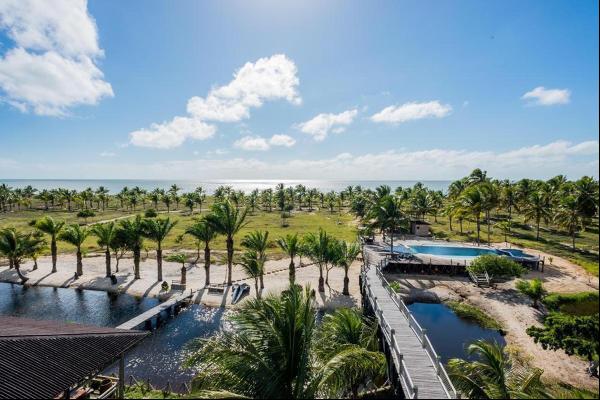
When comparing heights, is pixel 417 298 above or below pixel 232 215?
below

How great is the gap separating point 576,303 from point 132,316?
2968 centimetres

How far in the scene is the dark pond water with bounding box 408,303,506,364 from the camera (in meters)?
21.9

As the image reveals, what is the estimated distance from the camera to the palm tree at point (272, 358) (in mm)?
8828

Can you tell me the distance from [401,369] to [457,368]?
2.72 metres

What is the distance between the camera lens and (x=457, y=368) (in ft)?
41.2

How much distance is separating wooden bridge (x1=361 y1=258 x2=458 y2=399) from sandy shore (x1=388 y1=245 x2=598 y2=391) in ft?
26.2

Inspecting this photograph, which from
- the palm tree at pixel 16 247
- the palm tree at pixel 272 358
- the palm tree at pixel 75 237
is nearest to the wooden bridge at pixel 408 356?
the palm tree at pixel 272 358

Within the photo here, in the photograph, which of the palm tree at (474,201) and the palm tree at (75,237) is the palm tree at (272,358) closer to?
the palm tree at (75,237)

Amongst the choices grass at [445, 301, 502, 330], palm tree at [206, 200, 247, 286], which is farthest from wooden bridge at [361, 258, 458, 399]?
palm tree at [206, 200, 247, 286]

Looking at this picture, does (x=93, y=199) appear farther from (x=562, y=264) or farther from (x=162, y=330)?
(x=562, y=264)

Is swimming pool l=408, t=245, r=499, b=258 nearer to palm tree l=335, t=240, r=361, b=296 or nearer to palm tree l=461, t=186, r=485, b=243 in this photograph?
palm tree l=461, t=186, r=485, b=243

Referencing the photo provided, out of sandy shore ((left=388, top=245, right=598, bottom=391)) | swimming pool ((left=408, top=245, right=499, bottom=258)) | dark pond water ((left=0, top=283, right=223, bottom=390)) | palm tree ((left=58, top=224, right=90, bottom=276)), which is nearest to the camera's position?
sandy shore ((left=388, top=245, right=598, bottom=391))

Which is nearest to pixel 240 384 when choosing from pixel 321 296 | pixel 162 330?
pixel 162 330

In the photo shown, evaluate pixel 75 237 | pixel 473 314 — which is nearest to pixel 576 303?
pixel 473 314
